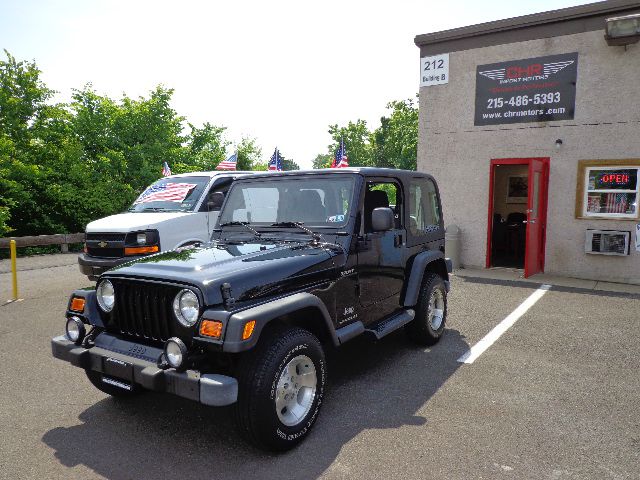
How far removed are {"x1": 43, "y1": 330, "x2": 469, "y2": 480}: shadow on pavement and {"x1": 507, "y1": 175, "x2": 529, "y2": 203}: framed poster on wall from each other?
10031 millimetres

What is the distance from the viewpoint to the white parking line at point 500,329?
5082 millimetres

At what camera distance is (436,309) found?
5.61 metres

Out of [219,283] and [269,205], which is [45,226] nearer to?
[269,205]

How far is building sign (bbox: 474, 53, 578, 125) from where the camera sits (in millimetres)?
9367

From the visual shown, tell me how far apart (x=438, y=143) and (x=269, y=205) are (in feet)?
24.7

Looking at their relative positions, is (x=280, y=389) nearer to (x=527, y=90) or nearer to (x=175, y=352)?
(x=175, y=352)

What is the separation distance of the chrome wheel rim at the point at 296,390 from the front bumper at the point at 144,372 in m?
0.48

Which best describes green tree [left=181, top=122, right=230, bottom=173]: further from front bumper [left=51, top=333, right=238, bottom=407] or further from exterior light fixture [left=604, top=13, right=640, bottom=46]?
front bumper [left=51, top=333, right=238, bottom=407]

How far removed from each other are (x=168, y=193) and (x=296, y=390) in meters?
6.74

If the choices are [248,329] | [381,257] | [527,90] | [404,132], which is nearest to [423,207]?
[381,257]

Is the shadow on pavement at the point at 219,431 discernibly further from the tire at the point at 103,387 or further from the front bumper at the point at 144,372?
the front bumper at the point at 144,372

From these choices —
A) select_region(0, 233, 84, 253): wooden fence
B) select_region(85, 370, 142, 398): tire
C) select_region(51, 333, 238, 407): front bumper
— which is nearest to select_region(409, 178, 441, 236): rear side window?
select_region(51, 333, 238, 407): front bumper

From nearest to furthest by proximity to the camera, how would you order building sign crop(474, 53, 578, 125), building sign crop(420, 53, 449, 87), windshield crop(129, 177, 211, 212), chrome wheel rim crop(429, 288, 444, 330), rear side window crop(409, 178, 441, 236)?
→ rear side window crop(409, 178, 441, 236) < chrome wheel rim crop(429, 288, 444, 330) < windshield crop(129, 177, 211, 212) < building sign crop(474, 53, 578, 125) < building sign crop(420, 53, 449, 87)

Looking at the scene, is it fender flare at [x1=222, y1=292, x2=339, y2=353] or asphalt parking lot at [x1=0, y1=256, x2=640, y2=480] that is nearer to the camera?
fender flare at [x1=222, y1=292, x2=339, y2=353]
